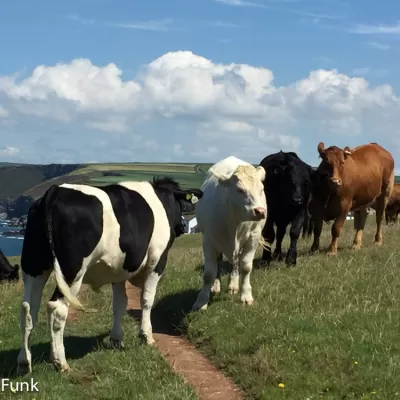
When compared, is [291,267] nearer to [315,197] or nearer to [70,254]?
[315,197]

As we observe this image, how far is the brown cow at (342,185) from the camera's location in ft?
52.1

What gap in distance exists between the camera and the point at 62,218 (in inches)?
324

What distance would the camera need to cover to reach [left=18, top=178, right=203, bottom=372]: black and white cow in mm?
8180

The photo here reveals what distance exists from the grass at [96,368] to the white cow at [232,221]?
1.82m

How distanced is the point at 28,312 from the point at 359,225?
11770 millimetres

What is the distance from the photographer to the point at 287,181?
14.4 metres

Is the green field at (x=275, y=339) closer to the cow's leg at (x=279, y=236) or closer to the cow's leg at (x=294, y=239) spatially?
the cow's leg at (x=294, y=239)

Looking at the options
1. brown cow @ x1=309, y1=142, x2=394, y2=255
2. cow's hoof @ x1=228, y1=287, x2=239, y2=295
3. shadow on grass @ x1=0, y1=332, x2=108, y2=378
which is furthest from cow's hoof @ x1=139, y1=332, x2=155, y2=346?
brown cow @ x1=309, y1=142, x2=394, y2=255

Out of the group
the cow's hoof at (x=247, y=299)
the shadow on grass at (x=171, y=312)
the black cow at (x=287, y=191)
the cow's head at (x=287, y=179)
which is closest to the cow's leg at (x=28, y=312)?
the shadow on grass at (x=171, y=312)

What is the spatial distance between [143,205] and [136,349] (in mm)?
1999

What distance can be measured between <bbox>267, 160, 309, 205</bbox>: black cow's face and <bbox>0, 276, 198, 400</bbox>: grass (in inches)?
182

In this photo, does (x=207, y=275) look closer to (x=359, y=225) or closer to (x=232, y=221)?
(x=232, y=221)

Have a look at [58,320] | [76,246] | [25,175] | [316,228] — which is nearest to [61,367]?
[58,320]

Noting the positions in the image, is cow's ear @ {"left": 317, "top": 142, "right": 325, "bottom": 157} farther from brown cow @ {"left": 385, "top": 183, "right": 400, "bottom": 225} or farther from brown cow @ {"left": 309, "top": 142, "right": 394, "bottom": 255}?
brown cow @ {"left": 385, "top": 183, "right": 400, "bottom": 225}
